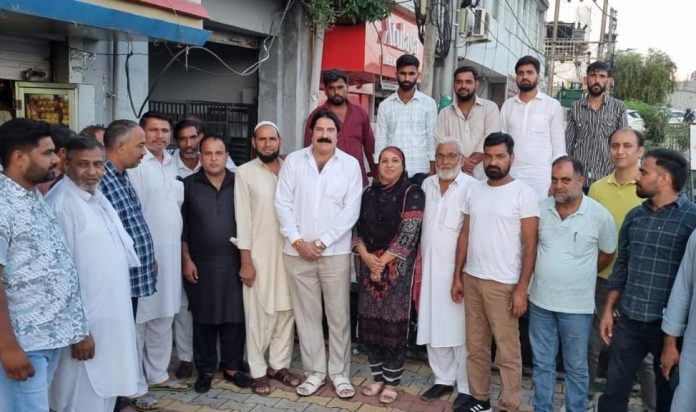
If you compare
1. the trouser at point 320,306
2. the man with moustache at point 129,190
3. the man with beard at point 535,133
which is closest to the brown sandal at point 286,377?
the trouser at point 320,306

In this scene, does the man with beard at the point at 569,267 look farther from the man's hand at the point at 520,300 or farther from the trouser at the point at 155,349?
the trouser at the point at 155,349

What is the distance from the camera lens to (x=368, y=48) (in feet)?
30.6

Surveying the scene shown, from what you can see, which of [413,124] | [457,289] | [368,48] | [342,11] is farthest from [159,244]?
[368,48]

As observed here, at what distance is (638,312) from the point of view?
10.8ft

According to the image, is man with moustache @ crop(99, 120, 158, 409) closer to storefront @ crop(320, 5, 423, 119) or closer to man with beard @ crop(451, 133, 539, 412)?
man with beard @ crop(451, 133, 539, 412)

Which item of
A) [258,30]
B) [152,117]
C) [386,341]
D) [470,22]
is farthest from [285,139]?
[470,22]

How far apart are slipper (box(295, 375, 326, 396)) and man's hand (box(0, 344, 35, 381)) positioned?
82.8 inches

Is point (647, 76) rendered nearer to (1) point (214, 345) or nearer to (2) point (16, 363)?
(1) point (214, 345)

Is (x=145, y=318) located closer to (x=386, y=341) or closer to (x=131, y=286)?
(x=131, y=286)

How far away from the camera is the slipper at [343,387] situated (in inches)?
169

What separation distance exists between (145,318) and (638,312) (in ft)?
10.1

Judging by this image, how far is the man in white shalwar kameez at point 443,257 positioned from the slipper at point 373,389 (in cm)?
48

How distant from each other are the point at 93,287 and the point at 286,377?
1.82 m

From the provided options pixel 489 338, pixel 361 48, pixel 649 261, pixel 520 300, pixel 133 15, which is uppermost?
pixel 361 48
